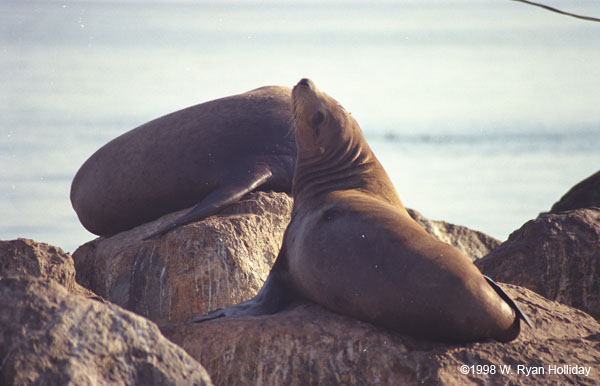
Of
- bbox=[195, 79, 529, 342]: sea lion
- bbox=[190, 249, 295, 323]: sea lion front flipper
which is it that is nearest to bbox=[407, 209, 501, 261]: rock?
bbox=[195, 79, 529, 342]: sea lion

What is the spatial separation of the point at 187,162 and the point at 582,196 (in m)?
4.62

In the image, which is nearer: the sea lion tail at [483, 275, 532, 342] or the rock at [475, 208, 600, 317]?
the sea lion tail at [483, 275, 532, 342]

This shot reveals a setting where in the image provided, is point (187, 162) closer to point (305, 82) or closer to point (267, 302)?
point (305, 82)

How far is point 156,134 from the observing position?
31.7 ft

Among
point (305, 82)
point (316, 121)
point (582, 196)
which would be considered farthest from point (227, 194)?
point (582, 196)

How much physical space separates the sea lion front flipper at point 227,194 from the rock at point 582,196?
12.0 feet

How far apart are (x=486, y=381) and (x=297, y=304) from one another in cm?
160

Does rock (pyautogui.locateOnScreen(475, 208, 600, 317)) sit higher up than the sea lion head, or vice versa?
the sea lion head

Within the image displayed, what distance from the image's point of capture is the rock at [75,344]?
329 centimetres

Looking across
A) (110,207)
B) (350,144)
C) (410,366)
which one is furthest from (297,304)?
(110,207)

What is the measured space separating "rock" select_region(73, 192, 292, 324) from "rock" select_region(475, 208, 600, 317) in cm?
222

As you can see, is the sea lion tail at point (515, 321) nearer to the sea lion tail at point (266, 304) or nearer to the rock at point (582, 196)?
the sea lion tail at point (266, 304)

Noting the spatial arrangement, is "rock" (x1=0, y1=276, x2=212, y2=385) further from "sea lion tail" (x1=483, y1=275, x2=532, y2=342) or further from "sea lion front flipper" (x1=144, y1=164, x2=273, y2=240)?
"sea lion front flipper" (x1=144, y1=164, x2=273, y2=240)

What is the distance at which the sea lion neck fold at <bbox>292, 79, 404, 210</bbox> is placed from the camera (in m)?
6.96
